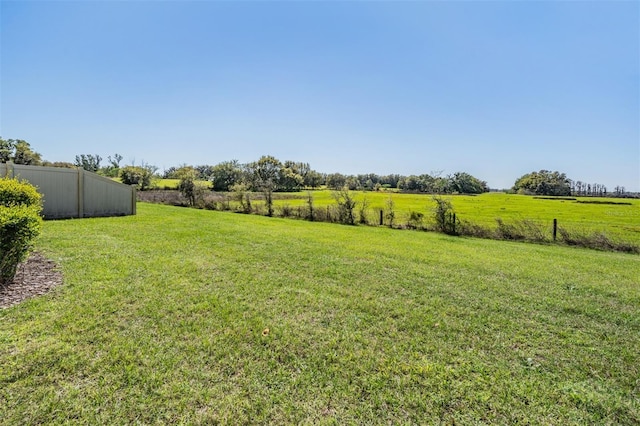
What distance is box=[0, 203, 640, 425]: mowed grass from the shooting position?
2246mm

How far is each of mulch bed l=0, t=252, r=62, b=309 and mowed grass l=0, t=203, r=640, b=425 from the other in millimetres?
236

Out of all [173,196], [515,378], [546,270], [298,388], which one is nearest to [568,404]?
[515,378]

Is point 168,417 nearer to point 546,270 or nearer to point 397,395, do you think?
point 397,395

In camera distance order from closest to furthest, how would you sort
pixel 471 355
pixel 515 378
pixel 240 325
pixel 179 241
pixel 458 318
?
pixel 515 378 → pixel 471 355 → pixel 240 325 → pixel 458 318 → pixel 179 241

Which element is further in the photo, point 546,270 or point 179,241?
point 179,241

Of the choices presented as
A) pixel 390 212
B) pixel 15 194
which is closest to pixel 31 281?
pixel 15 194

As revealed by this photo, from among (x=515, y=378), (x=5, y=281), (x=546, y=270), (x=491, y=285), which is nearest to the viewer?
(x=515, y=378)

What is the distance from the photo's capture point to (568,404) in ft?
7.89

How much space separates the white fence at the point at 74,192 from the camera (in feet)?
38.6

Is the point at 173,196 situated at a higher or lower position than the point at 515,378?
higher

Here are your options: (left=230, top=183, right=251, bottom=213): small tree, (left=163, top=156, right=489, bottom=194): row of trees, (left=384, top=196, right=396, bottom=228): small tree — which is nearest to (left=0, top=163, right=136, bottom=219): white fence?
(left=230, top=183, right=251, bottom=213): small tree

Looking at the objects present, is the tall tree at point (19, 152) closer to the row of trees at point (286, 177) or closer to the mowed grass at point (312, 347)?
the row of trees at point (286, 177)

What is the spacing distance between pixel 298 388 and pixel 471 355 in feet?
6.41

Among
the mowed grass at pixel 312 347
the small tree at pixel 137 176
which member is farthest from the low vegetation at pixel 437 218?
the small tree at pixel 137 176
